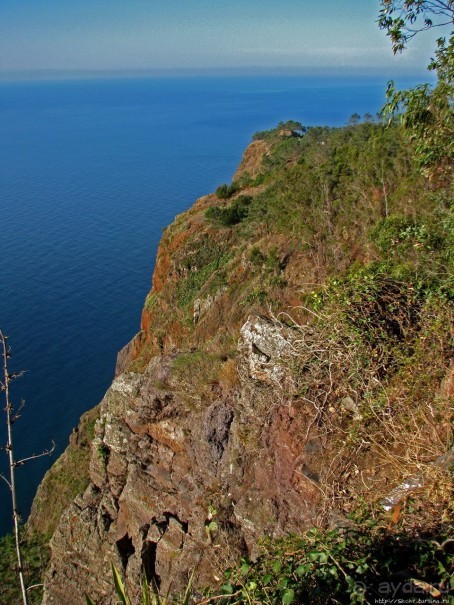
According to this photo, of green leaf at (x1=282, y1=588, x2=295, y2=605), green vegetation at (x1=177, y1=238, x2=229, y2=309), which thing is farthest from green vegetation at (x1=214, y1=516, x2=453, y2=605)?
green vegetation at (x1=177, y1=238, x2=229, y2=309)

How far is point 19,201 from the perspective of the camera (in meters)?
66.1

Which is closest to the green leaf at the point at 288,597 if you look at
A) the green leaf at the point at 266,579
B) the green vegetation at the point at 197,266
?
the green leaf at the point at 266,579

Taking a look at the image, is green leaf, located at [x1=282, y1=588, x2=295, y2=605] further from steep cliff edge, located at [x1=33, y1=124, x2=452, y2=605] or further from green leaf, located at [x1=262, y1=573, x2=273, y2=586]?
steep cliff edge, located at [x1=33, y1=124, x2=452, y2=605]

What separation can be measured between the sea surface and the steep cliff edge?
27.1 feet

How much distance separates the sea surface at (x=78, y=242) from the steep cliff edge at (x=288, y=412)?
326 inches

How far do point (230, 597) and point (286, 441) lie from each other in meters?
3.31

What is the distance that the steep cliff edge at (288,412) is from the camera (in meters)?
6.18

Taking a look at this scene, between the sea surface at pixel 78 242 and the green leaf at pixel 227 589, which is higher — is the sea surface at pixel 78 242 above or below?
below

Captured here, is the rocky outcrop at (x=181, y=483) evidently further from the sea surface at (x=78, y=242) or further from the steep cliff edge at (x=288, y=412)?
the sea surface at (x=78, y=242)

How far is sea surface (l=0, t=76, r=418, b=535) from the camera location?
105 feet

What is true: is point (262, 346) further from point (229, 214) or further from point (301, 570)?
point (229, 214)

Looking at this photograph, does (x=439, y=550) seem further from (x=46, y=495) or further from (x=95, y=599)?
(x=46, y=495)

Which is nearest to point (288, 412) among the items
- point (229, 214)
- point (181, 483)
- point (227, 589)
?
point (181, 483)

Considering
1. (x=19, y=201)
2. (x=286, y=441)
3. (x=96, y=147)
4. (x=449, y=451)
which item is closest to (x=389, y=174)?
(x=286, y=441)
